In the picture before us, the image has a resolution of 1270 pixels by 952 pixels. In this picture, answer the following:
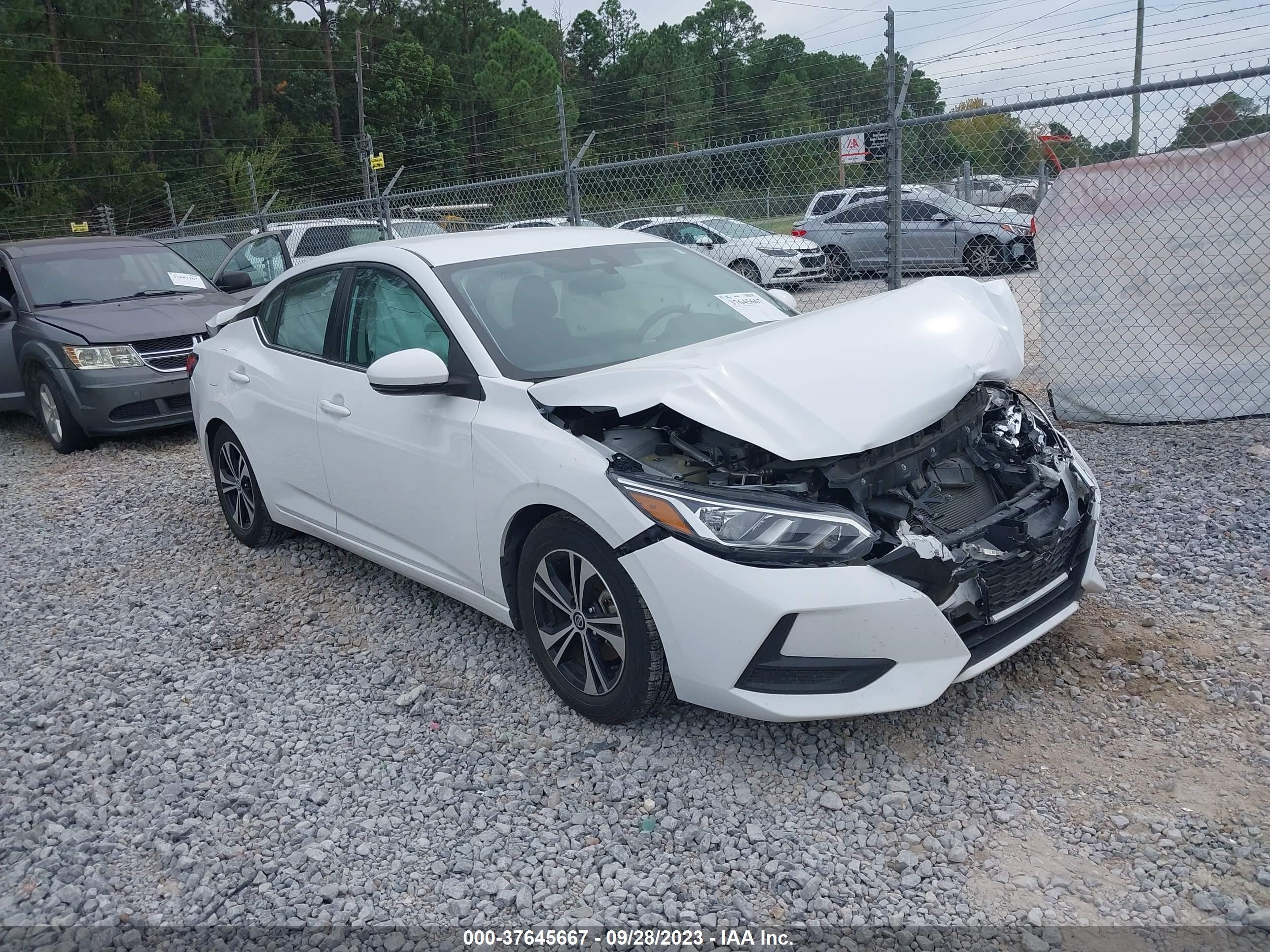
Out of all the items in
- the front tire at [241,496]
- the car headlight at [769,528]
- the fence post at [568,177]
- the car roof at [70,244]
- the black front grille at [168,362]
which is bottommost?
the front tire at [241,496]

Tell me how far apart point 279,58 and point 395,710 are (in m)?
57.4

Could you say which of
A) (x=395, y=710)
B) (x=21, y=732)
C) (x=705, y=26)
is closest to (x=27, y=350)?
(x=21, y=732)

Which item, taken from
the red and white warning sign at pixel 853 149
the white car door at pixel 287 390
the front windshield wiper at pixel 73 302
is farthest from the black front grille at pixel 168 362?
the red and white warning sign at pixel 853 149

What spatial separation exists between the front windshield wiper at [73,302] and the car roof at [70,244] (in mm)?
689

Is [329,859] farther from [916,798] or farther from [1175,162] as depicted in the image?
[1175,162]

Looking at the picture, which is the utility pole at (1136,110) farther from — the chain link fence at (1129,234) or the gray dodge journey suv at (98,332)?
the gray dodge journey suv at (98,332)

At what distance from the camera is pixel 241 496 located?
549 cm

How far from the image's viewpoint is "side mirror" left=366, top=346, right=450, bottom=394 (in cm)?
364

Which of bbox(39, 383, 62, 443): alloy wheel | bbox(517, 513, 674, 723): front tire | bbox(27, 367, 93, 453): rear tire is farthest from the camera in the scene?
bbox(39, 383, 62, 443): alloy wheel

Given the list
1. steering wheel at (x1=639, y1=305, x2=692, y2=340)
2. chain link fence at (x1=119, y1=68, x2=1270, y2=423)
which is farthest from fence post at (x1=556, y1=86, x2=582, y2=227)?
steering wheel at (x1=639, y1=305, x2=692, y2=340)

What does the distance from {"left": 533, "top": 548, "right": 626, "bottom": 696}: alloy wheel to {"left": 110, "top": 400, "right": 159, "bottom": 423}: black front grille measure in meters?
5.60

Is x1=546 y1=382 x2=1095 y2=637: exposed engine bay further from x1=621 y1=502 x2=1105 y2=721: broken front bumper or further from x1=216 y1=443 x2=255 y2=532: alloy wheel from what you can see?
x1=216 y1=443 x2=255 y2=532: alloy wheel

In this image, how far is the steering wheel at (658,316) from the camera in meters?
4.08

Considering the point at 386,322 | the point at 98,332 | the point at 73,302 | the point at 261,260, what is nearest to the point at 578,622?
the point at 386,322
